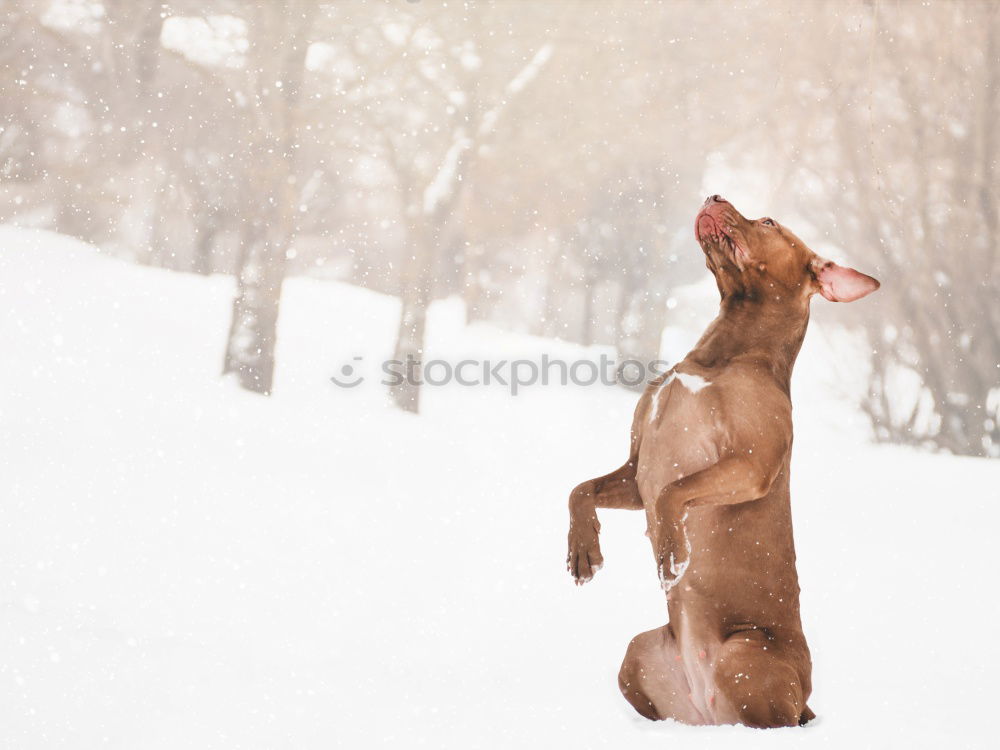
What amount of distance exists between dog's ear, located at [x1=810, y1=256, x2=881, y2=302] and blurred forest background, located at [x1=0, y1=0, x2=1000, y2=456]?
843 cm

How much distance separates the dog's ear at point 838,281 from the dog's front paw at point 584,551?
93 cm

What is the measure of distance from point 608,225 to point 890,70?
192 inches

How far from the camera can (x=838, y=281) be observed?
8.26 ft

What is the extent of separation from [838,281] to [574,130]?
10598 millimetres

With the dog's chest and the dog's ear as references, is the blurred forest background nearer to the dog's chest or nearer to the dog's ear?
the dog's chest

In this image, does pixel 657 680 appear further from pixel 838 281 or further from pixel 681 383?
pixel 838 281

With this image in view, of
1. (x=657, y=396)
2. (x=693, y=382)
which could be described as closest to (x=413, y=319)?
(x=657, y=396)

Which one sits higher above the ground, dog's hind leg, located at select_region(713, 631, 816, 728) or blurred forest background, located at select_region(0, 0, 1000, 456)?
blurred forest background, located at select_region(0, 0, 1000, 456)

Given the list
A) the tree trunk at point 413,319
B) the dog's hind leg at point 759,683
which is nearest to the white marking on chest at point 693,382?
the dog's hind leg at point 759,683

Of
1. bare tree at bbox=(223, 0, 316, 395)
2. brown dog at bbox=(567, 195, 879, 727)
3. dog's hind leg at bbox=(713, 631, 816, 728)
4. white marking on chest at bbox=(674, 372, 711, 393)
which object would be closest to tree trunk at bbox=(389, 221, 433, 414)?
bare tree at bbox=(223, 0, 316, 395)

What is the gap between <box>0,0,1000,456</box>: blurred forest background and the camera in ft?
36.4

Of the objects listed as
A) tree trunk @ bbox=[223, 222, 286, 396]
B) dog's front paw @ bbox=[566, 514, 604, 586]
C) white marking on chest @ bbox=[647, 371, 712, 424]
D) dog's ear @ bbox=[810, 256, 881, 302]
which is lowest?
dog's front paw @ bbox=[566, 514, 604, 586]

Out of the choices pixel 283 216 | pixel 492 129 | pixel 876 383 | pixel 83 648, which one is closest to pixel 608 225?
pixel 492 129

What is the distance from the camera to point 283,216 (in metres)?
10.4
